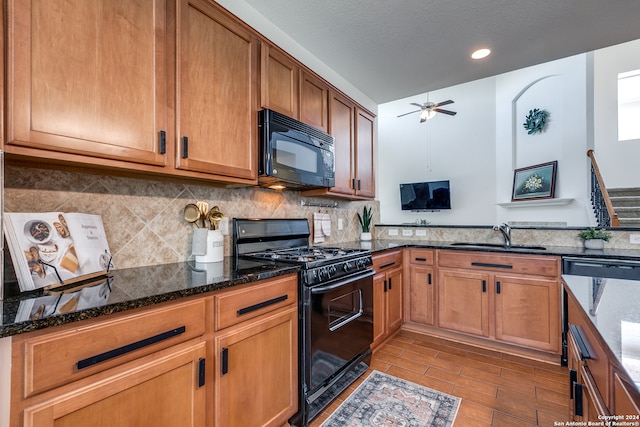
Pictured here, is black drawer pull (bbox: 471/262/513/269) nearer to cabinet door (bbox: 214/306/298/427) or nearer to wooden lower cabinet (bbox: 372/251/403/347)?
wooden lower cabinet (bbox: 372/251/403/347)

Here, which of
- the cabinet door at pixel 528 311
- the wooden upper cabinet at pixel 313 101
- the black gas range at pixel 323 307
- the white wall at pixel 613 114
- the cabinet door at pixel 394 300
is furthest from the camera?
the white wall at pixel 613 114

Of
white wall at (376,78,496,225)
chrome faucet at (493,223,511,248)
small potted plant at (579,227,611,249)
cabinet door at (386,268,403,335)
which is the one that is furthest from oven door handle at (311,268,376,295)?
white wall at (376,78,496,225)

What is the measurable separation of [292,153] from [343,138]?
91 centimetres

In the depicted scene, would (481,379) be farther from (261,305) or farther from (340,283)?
(261,305)

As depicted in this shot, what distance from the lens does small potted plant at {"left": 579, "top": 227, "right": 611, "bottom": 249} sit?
251 cm

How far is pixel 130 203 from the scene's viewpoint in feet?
5.04

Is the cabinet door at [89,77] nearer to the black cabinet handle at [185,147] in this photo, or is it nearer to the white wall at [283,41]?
the black cabinet handle at [185,147]

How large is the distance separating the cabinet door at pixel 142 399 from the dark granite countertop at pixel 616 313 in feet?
4.14

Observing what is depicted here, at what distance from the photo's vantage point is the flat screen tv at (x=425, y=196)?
613 cm

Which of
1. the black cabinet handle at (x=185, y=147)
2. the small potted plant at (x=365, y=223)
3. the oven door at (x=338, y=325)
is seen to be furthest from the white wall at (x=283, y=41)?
the oven door at (x=338, y=325)

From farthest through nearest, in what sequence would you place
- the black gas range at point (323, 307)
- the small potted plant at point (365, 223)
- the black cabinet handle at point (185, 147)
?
the small potted plant at point (365, 223)
the black gas range at point (323, 307)
the black cabinet handle at point (185, 147)

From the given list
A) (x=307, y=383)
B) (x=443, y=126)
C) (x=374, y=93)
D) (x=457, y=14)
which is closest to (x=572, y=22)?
(x=457, y=14)

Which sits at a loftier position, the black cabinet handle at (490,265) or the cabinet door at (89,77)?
the cabinet door at (89,77)

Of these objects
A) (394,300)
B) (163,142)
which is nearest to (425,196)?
(394,300)
